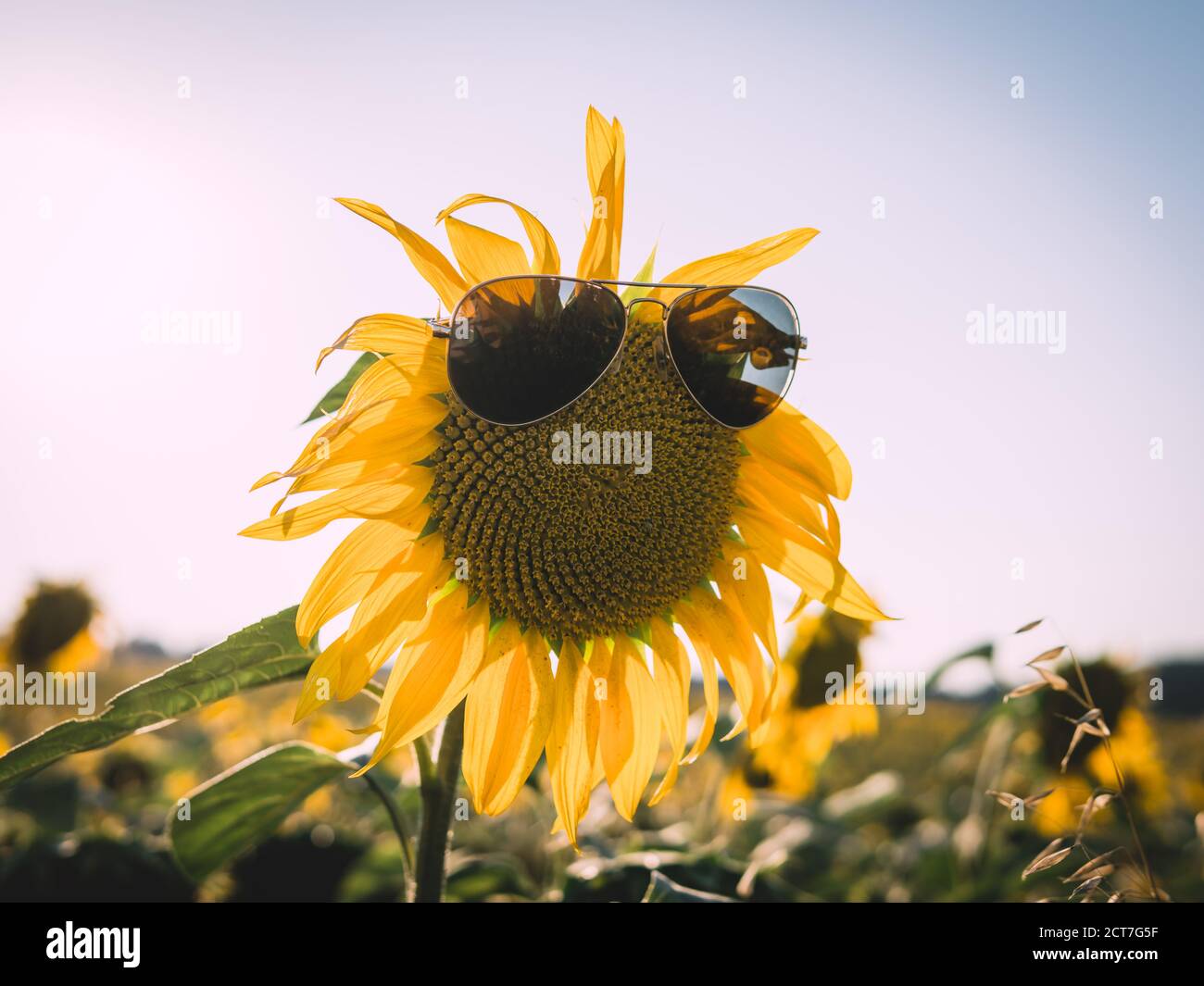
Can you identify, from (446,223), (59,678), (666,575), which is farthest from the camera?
(59,678)

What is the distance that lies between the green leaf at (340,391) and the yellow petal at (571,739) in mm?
522

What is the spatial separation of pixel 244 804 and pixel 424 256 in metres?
0.89

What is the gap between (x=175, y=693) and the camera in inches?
46.8

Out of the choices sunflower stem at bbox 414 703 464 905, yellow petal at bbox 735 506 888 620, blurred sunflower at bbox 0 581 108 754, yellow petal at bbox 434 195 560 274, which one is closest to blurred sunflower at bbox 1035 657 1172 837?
yellow petal at bbox 735 506 888 620

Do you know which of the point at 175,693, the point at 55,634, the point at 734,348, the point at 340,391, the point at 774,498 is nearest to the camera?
the point at 175,693

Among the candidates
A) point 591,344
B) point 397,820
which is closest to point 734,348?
point 591,344

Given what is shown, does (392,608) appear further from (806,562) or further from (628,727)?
(806,562)

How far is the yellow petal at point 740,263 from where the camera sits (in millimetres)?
1389

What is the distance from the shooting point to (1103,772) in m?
3.61

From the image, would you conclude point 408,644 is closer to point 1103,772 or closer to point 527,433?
point 527,433

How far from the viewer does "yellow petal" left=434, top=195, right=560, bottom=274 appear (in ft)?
3.95
